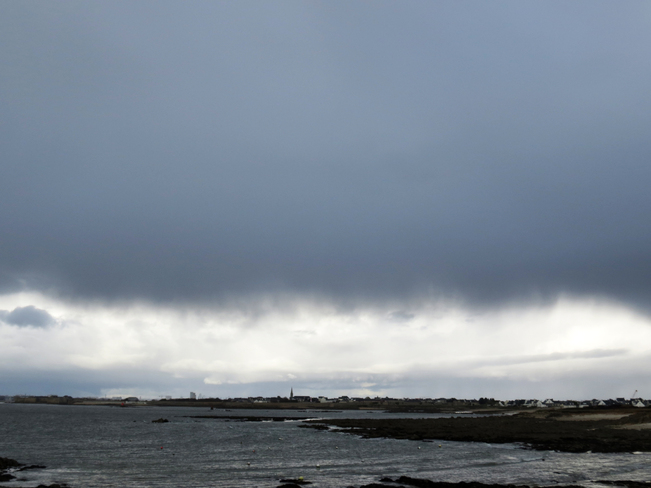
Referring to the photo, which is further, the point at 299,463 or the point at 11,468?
the point at 299,463

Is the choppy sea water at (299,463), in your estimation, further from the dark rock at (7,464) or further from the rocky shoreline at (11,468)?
the dark rock at (7,464)

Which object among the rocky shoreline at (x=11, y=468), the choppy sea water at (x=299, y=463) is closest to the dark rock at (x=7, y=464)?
the rocky shoreline at (x=11, y=468)

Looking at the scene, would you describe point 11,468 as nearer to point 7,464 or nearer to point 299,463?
point 7,464

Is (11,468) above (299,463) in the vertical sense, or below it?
above

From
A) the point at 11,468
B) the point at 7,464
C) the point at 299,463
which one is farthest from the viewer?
the point at 299,463

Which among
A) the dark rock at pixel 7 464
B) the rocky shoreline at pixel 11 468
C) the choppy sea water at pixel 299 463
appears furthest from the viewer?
the dark rock at pixel 7 464

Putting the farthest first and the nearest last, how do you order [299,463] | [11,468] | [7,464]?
[299,463] → [7,464] → [11,468]

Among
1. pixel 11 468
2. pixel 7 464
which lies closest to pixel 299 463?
pixel 11 468

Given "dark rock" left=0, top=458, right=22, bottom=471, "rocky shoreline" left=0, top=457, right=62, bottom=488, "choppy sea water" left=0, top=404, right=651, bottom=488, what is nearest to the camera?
"rocky shoreline" left=0, top=457, right=62, bottom=488

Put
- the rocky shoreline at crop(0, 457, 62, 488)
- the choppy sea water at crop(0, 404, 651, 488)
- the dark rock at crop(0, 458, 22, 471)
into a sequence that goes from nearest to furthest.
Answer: the rocky shoreline at crop(0, 457, 62, 488) → the choppy sea water at crop(0, 404, 651, 488) → the dark rock at crop(0, 458, 22, 471)

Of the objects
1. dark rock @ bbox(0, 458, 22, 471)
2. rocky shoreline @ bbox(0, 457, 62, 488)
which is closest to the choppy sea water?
rocky shoreline @ bbox(0, 457, 62, 488)

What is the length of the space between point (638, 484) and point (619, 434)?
51391 mm

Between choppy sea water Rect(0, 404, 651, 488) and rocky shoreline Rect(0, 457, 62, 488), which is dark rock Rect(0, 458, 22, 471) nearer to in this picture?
rocky shoreline Rect(0, 457, 62, 488)

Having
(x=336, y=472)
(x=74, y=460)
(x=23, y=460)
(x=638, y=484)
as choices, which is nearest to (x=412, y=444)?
(x=336, y=472)
